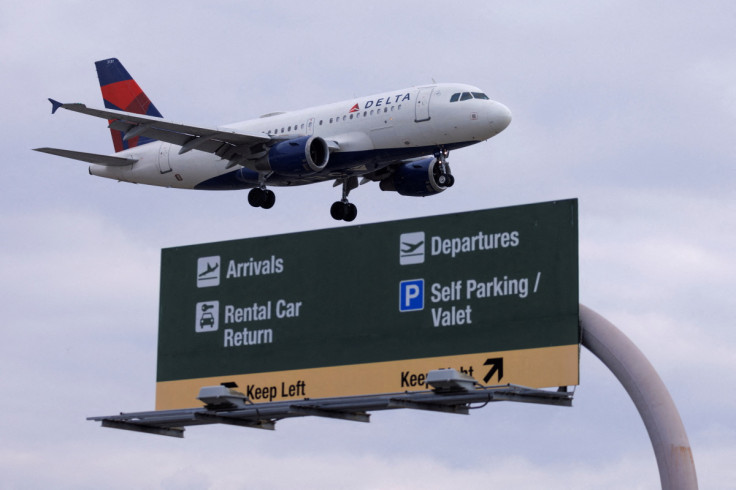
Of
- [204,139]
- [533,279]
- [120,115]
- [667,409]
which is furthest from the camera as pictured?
[204,139]

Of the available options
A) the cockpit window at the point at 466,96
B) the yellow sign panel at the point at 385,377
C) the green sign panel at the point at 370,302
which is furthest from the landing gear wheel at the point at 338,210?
the yellow sign panel at the point at 385,377

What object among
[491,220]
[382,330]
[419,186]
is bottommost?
[382,330]

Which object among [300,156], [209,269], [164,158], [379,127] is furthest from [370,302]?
[164,158]

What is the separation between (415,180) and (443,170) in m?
2.62

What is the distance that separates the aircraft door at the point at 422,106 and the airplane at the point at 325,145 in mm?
32

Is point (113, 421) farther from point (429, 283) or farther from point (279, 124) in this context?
point (279, 124)

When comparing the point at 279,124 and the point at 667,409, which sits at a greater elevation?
the point at 279,124

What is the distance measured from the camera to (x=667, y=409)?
21516 mm

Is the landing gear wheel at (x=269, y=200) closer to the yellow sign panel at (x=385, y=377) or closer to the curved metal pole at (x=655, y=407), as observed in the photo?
the yellow sign panel at (x=385, y=377)

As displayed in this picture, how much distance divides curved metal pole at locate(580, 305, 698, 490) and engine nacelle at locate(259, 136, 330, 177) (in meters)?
25.7

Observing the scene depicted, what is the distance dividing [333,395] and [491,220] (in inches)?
161

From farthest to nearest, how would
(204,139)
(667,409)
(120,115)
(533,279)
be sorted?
(204,139), (120,115), (533,279), (667,409)

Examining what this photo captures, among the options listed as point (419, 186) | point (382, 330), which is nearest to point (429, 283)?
point (382, 330)

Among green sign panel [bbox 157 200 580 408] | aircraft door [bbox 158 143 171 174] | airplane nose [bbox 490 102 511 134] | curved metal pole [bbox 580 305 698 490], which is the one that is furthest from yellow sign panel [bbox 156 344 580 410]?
aircraft door [bbox 158 143 171 174]
